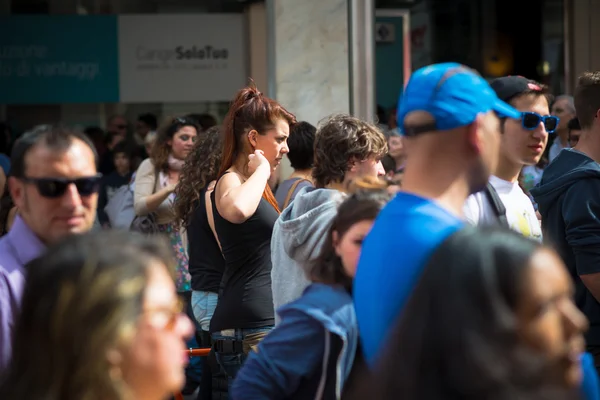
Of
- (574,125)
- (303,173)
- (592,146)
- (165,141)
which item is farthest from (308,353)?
(574,125)

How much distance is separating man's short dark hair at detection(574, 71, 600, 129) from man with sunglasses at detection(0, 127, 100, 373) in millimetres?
2561

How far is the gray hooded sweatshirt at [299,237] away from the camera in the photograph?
4008 millimetres

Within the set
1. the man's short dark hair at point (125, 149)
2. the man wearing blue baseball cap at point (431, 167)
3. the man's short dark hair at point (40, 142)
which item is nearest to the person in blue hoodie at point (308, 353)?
the man wearing blue baseball cap at point (431, 167)

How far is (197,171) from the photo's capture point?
19.1 ft

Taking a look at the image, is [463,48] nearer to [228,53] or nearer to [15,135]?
[228,53]

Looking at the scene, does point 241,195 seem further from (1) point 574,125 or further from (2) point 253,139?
(1) point 574,125

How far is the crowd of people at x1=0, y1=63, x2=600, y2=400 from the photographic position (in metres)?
1.67

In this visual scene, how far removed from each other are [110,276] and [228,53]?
10.4 m

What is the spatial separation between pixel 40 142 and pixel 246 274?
198 cm

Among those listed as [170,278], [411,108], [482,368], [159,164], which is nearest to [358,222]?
[411,108]

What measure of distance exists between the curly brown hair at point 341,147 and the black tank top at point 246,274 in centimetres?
43

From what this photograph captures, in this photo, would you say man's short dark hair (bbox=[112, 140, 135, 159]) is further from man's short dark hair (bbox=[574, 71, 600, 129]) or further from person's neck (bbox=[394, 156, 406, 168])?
man's short dark hair (bbox=[574, 71, 600, 129])

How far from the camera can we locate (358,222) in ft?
9.78

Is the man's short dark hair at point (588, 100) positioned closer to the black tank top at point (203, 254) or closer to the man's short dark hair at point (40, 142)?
the black tank top at point (203, 254)
